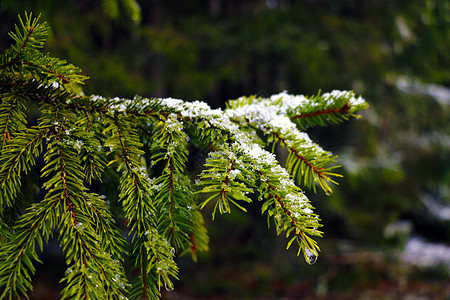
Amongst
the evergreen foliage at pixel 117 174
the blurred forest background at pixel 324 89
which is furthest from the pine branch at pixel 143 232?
the blurred forest background at pixel 324 89

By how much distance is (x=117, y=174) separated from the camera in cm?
98

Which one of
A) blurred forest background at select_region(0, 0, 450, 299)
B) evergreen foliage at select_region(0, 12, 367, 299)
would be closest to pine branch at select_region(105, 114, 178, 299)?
evergreen foliage at select_region(0, 12, 367, 299)

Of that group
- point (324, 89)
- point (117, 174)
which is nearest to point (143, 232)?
point (117, 174)

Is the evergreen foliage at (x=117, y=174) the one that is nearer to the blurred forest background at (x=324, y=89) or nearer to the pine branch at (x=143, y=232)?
the pine branch at (x=143, y=232)

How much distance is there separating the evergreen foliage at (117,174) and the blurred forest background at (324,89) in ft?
8.06

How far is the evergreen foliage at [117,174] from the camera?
0.71 meters

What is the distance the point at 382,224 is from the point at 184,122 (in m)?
6.79

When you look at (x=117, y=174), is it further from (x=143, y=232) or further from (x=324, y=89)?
(x=324, y=89)

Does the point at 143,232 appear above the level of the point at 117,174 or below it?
below

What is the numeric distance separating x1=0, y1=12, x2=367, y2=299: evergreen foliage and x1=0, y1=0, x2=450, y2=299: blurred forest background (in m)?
2.46

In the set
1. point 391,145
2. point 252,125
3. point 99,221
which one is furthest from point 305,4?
point 99,221

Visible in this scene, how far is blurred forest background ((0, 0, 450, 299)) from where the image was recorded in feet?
13.8

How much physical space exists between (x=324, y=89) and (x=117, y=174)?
14.8 ft

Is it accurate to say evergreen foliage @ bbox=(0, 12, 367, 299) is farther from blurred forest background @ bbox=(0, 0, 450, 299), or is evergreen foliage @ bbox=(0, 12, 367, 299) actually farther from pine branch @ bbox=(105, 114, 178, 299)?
blurred forest background @ bbox=(0, 0, 450, 299)
